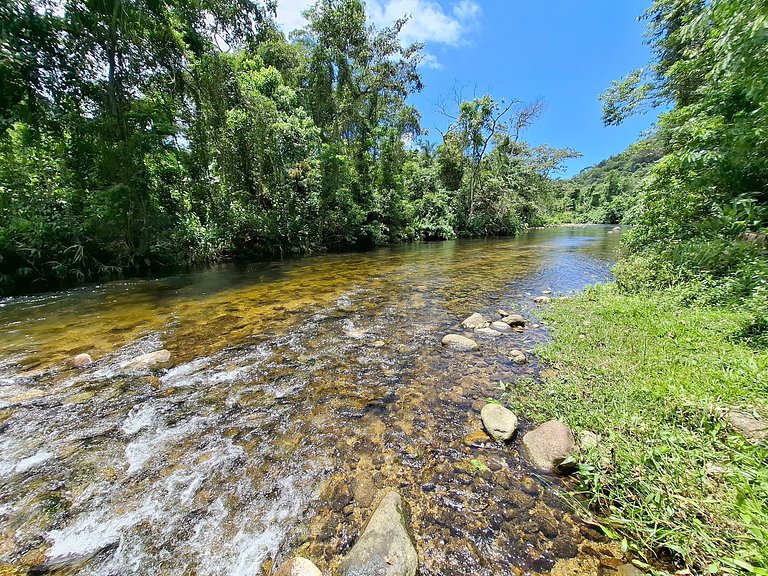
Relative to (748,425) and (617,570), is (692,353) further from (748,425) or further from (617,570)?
(617,570)

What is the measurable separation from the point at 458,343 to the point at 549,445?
226 cm

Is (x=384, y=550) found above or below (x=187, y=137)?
below

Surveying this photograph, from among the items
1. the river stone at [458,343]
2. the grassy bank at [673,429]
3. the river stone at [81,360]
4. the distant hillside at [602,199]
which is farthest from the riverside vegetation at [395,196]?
the distant hillside at [602,199]

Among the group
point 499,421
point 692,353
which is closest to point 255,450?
point 499,421

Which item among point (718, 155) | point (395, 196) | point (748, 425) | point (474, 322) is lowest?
point (474, 322)

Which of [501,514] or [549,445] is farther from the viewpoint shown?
[549,445]

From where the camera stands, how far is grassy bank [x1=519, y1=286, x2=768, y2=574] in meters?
1.61

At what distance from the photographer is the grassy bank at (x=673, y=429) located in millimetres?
1610

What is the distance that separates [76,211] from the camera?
31.5 ft

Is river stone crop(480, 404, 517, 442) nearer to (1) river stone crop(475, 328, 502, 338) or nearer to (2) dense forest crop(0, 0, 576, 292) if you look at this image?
(1) river stone crop(475, 328, 502, 338)

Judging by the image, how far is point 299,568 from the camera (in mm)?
1723

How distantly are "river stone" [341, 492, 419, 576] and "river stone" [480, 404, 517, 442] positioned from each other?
1.19 metres

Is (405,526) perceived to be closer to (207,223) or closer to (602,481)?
(602,481)

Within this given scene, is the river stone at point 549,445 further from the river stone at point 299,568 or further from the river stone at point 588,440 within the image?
the river stone at point 299,568
